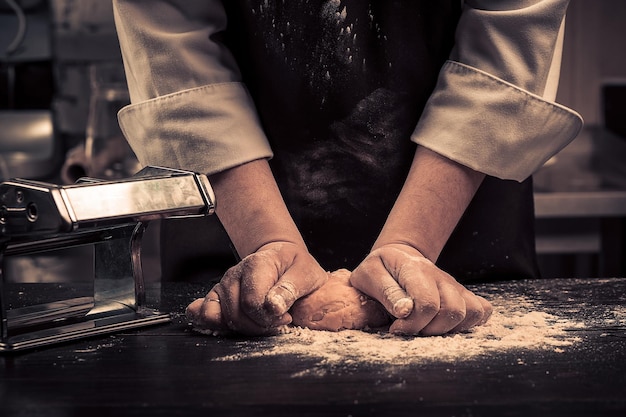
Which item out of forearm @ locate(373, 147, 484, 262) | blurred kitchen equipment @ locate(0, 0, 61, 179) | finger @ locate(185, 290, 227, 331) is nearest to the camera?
finger @ locate(185, 290, 227, 331)

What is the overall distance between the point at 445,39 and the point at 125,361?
719mm

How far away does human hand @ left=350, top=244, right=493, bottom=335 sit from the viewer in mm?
917

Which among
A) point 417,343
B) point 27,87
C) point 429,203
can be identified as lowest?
point 417,343

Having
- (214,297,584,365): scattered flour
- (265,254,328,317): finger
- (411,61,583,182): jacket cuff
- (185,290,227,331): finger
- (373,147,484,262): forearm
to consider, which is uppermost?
(411,61,583,182): jacket cuff

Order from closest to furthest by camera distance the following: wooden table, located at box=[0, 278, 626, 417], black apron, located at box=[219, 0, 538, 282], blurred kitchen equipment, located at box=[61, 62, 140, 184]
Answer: wooden table, located at box=[0, 278, 626, 417] → black apron, located at box=[219, 0, 538, 282] → blurred kitchen equipment, located at box=[61, 62, 140, 184]

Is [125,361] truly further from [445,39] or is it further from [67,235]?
[445,39]

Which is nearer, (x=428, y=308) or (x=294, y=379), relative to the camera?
(x=294, y=379)

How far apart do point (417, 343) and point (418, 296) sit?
0.05 m

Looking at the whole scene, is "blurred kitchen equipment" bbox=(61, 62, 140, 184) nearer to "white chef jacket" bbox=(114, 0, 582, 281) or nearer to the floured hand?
"white chef jacket" bbox=(114, 0, 582, 281)

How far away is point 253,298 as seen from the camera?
0.93 meters

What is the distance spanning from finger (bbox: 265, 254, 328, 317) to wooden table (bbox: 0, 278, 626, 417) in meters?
0.04

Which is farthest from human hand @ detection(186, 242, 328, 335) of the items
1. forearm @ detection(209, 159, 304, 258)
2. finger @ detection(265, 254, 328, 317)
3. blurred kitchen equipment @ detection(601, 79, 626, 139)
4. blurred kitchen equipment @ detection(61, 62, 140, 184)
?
blurred kitchen equipment @ detection(601, 79, 626, 139)

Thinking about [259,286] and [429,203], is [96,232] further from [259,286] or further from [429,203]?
[429,203]

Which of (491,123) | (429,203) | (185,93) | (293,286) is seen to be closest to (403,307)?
(293,286)
